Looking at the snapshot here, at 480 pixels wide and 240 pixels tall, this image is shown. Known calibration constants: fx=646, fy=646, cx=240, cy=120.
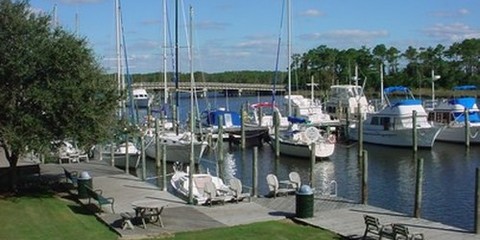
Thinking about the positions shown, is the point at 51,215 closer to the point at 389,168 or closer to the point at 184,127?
the point at 389,168

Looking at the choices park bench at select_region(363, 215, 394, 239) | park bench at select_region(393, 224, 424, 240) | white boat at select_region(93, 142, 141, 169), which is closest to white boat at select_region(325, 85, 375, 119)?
white boat at select_region(93, 142, 141, 169)

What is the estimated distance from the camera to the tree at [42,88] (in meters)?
25.8

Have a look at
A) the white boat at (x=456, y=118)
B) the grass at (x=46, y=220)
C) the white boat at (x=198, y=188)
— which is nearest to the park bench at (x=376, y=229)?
the white boat at (x=198, y=188)

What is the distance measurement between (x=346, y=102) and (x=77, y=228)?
56.7m

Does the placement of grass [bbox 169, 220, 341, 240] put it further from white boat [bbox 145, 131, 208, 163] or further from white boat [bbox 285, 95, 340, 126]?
white boat [bbox 285, 95, 340, 126]

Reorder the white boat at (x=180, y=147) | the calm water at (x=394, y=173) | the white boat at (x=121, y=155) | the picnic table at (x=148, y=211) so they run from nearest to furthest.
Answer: the picnic table at (x=148, y=211)
the calm water at (x=394, y=173)
the white boat at (x=121, y=155)
the white boat at (x=180, y=147)

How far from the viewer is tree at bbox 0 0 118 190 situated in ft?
84.6

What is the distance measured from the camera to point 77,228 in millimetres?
21547

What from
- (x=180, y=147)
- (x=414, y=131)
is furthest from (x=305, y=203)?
(x=414, y=131)

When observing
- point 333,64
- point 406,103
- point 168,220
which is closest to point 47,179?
point 168,220

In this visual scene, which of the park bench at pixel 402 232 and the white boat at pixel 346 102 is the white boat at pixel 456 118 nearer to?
the white boat at pixel 346 102

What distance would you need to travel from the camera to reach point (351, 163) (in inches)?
1951

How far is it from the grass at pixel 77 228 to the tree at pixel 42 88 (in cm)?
305

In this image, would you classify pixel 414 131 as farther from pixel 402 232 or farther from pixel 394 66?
pixel 394 66
